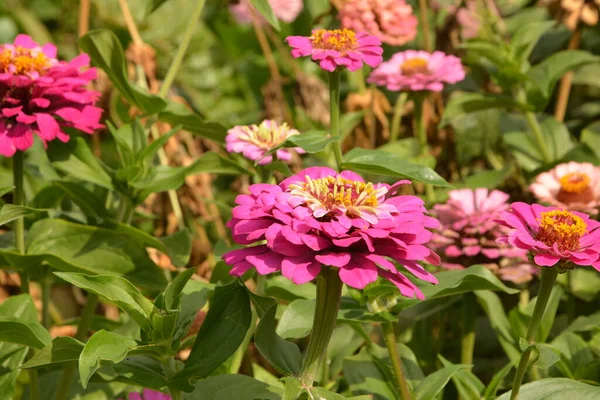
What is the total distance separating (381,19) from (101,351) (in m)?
0.88

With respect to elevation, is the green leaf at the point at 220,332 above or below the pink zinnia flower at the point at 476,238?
above

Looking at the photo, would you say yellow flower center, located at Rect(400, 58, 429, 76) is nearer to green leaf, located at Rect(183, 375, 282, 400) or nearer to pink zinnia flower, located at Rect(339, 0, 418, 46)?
pink zinnia flower, located at Rect(339, 0, 418, 46)

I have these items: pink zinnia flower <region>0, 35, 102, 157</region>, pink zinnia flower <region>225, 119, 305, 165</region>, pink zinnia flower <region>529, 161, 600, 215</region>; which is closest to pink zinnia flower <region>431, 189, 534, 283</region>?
pink zinnia flower <region>529, 161, 600, 215</region>

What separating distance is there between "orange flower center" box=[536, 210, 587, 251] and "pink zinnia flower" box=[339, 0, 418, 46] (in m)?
0.69

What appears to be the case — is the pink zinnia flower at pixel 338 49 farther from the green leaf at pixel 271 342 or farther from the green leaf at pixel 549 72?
the green leaf at pixel 549 72

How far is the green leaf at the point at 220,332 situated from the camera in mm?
708

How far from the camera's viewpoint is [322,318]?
671 mm

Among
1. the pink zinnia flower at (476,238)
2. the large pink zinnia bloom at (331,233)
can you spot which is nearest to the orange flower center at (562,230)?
the large pink zinnia bloom at (331,233)

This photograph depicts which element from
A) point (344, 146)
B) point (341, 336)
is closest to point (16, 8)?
point (344, 146)

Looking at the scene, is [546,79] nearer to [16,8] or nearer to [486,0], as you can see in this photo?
[486,0]

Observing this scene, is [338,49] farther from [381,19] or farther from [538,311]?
[381,19]

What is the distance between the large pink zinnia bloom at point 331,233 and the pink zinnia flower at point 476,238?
0.41 meters

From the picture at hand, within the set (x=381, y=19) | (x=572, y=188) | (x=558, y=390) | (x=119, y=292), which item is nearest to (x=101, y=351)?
(x=119, y=292)

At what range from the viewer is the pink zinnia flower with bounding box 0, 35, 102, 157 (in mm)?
895
